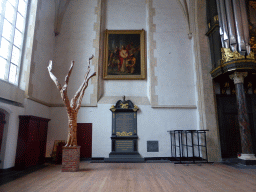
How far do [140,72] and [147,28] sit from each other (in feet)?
6.99

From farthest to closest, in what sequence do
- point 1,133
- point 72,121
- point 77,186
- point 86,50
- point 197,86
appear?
point 86,50
point 197,86
point 72,121
point 1,133
point 77,186

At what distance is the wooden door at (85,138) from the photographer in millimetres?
7336

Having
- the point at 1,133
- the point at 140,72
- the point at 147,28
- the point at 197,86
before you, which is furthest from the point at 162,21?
the point at 1,133

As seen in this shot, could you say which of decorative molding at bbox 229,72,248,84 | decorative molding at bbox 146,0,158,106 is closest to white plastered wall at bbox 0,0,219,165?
decorative molding at bbox 146,0,158,106

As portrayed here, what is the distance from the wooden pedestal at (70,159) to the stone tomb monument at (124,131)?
2.24 meters

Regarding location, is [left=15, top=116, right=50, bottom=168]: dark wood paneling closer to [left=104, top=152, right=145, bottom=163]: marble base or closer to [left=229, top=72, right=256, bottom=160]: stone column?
[left=104, top=152, right=145, bottom=163]: marble base

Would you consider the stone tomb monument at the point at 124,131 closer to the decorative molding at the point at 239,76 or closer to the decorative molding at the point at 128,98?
the decorative molding at the point at 128,98

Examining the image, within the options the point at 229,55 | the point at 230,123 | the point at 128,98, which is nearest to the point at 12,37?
the point at 128,98

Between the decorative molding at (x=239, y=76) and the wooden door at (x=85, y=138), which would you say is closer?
the decorative molding at (x=239, y=76)

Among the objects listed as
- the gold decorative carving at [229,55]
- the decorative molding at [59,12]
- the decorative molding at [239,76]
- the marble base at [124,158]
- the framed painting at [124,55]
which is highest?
the decorative molding at [59,12]

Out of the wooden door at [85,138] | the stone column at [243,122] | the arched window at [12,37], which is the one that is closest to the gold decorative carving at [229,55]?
the stone column at [243,122]

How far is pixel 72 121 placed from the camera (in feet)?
17.3

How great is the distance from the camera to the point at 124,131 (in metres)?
7.39

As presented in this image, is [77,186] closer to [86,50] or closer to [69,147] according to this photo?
[69,147]
